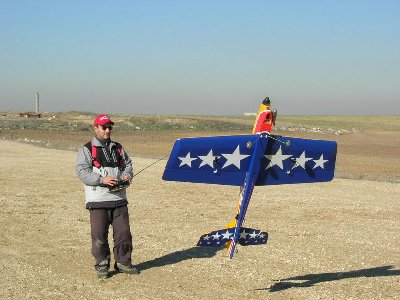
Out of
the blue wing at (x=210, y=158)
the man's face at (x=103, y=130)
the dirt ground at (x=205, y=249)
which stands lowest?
the dirt ground at (x=205, y=249)

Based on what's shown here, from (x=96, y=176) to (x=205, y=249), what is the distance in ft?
9.58

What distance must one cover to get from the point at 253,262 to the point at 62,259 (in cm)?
285

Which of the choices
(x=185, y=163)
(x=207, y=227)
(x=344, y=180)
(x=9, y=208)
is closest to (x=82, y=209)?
(x=9, y=208)

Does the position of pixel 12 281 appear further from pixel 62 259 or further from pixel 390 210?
pixel 390 210

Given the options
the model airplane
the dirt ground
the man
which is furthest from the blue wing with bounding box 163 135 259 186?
the dirt ground

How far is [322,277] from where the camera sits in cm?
792

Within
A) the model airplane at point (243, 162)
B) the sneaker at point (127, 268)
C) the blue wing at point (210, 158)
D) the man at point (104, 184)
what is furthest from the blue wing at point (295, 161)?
the sneaker at point (127, 268)

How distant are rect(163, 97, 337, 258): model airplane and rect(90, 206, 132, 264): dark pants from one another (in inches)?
43.8

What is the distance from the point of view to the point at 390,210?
1371 cm

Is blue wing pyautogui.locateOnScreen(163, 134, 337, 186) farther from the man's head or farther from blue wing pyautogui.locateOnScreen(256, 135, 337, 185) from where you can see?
the man's head

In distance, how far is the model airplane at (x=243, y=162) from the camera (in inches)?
266

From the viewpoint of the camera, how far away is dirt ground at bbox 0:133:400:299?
7227 mm

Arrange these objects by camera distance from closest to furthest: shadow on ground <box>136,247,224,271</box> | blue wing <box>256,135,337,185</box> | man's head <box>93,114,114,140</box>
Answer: blue wing <box>256,135,337,185</box> < man's head <box>93,114,114,140</box> < shadow on ground <box>136,247,224,271</box>

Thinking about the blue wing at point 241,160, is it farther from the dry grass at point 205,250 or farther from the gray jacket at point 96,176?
the dry grass at point 205,250
